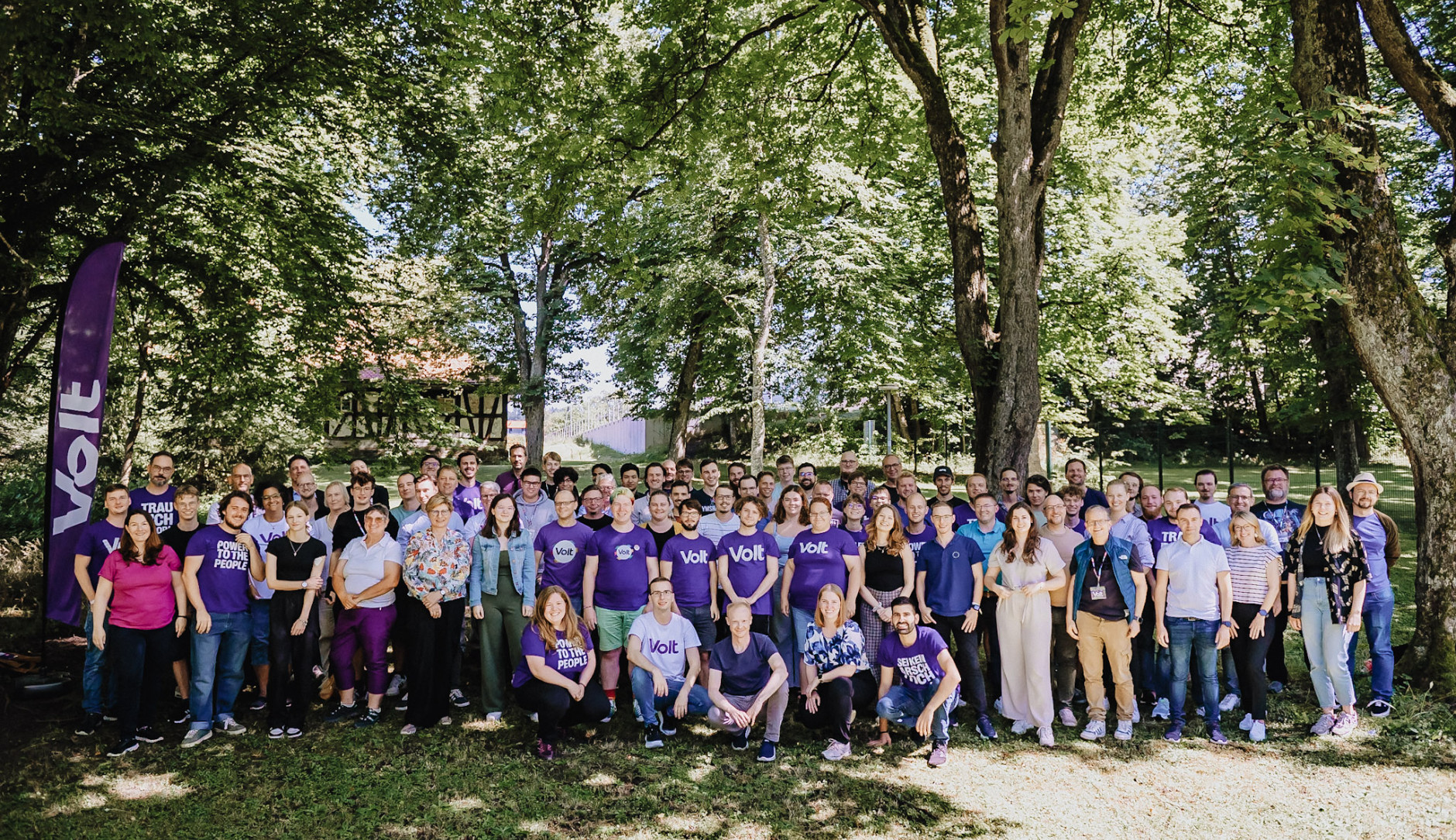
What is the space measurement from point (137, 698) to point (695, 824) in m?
4.06

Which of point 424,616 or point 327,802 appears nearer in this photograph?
point 327,802

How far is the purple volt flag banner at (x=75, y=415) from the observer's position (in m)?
6.75

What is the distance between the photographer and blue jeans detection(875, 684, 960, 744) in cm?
577

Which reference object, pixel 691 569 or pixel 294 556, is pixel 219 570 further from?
pixel 691 569

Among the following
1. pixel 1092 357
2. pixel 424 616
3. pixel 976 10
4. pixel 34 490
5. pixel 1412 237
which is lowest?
pixel 424 616

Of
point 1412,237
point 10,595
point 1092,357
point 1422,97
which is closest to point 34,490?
point 10,595

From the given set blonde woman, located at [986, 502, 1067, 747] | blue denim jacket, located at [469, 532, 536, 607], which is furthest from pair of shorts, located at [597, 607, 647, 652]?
blonde woman, located at [986, 502, 1067, 747]

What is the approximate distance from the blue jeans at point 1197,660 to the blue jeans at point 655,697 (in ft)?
10.9

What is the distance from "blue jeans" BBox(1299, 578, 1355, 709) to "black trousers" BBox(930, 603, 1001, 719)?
237 centimetres

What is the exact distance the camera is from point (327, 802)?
4.99 m

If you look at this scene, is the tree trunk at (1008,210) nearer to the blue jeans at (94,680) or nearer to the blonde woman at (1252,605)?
the blonde woman at (1252,605)

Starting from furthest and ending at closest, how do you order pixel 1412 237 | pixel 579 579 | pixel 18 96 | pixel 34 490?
pixel 1412 237 → pixel 34 490 → pixel 18 96 → pixel 579 579

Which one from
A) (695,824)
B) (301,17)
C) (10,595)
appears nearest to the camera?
(695,824)

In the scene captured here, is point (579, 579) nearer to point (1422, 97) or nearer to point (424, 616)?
point (424, 616)
